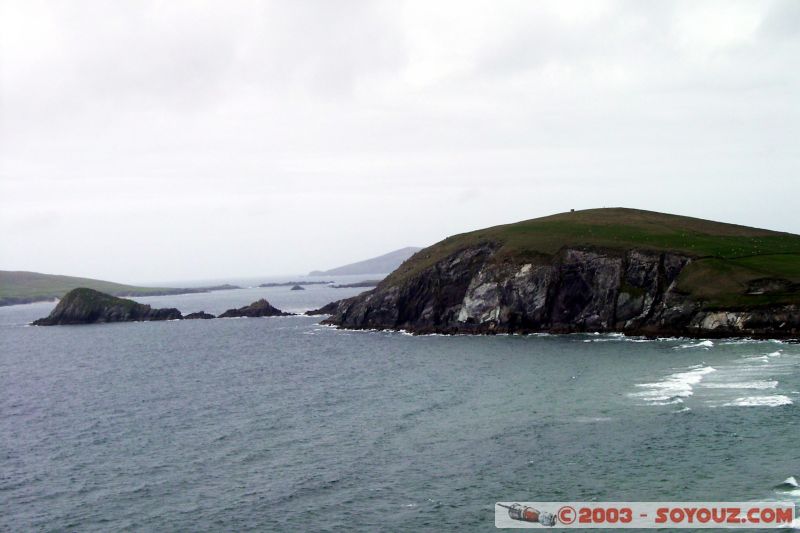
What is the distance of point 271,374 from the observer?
9000 cm

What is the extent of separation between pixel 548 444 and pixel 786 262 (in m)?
85.1

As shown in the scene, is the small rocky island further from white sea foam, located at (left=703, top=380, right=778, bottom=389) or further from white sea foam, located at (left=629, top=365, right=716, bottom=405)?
white sea foam, located at (left=703, top=380, right=778, bottom=389)

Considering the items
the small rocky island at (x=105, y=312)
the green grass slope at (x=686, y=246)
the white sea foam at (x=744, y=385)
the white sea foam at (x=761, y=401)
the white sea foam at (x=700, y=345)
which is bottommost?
the white sea foam at (x=761, y=401)

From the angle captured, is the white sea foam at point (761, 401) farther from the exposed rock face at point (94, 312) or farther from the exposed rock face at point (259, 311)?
the exposed rock face at point (94, 312)

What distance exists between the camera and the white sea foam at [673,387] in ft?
198

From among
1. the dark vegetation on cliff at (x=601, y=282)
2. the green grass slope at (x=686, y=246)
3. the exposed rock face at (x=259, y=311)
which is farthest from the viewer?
the exposed rock face at (x=259, y=311)

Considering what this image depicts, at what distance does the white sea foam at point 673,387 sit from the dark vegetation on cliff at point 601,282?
3112cm

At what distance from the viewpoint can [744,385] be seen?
63375 mm

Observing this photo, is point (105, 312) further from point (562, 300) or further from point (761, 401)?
point (761, 401)

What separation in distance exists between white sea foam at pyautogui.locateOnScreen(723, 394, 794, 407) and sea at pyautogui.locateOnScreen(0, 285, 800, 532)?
0.30 m

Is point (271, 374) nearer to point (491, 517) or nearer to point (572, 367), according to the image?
point (572, 367)

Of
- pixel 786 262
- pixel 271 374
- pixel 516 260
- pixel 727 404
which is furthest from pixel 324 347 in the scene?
pixel 786 262

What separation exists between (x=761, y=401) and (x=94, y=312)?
183m

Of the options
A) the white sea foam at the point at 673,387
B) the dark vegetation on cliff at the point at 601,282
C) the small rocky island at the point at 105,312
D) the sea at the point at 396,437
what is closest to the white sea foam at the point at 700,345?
the sea at the point at 396,437
